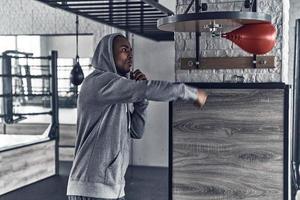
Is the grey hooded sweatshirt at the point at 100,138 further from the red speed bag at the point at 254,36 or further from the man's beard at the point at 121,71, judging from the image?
the red speed bag at the point at 254,36

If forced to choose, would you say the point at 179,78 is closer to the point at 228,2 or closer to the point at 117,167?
the point at 228,2

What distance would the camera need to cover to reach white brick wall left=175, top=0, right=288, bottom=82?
71.8 inches

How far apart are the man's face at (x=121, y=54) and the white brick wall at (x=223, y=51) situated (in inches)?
12.1

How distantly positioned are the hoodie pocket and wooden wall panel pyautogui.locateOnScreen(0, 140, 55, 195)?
2799 mm

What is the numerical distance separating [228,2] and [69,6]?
1309 mm

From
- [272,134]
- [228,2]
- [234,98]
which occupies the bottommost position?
[272,134]

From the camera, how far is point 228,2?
1.90 meters

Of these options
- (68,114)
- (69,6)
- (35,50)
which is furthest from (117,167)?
(35,50)

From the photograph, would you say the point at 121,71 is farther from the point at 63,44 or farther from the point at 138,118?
the point at 63,44

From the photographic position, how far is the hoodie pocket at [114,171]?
5.66ft

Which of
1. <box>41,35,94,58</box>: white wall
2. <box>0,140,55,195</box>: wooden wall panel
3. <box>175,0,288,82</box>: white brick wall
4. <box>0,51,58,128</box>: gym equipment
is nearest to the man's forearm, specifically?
<box>175,0,288,82</box>: white brick wall

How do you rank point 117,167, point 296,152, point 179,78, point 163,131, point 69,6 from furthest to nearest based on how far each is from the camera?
1. point 163,131
2. point 296,152
3. point 69,6
4. point 179,78
5. point 117,167

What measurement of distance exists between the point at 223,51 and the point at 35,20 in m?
4.52

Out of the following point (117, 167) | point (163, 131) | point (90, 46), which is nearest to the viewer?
point (117, 167)
